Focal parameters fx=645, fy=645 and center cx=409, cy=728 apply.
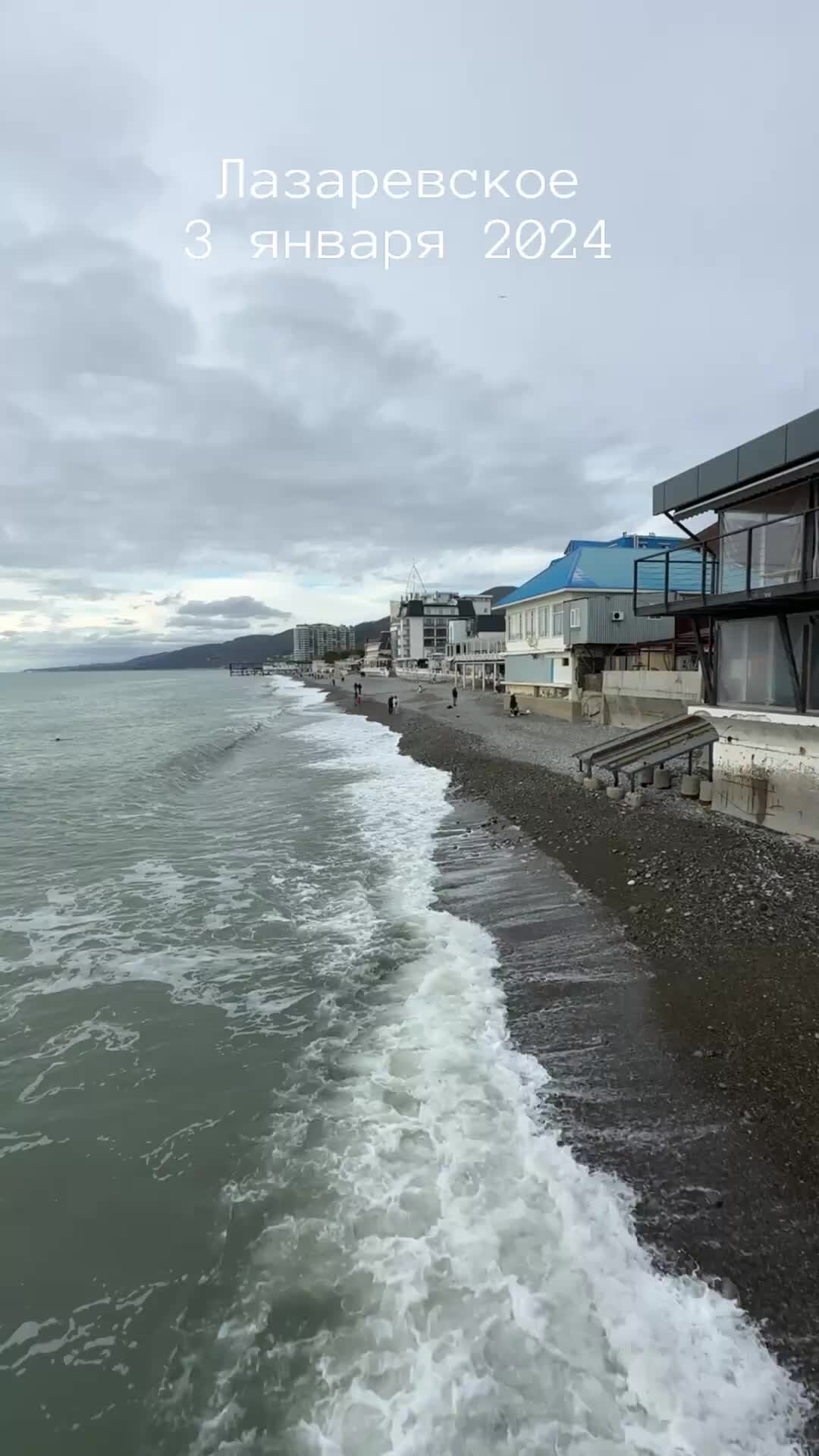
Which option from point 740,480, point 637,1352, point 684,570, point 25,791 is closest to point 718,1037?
point 637,1352

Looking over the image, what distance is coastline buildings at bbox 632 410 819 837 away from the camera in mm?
11500

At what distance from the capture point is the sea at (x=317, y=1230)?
→ 365 cm

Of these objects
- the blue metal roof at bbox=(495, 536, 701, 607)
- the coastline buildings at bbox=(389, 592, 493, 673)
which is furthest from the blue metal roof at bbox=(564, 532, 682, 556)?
the coastline buildings at bbox=(389, 592, 493, 673)

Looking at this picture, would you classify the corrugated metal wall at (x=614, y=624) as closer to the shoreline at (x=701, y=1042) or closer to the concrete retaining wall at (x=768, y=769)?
the concrete retaining wall at (x=768, y=769)

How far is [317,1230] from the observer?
482 cm

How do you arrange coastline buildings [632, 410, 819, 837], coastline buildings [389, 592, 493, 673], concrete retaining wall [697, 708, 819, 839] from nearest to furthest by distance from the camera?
coastline buildings [632, 410, 819, 837]
concrete retaining wall [697, 708, 819, 839]
coastline buildings [389, 592, 493, 673]

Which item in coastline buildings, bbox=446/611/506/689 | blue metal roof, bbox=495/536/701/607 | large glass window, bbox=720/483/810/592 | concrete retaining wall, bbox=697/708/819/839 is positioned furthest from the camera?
coastline buildings, bbox=446/611/506/689

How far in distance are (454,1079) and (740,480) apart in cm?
1157

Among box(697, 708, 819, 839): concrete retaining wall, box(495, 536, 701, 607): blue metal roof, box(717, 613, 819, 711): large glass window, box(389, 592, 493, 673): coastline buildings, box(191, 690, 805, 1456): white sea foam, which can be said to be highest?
box(389, 592, 493, 673): coastline buildings

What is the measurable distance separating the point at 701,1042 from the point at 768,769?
784 centimetres

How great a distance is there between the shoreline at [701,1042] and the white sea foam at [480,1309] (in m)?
0.26

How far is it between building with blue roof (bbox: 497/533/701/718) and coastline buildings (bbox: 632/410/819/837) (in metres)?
15.4

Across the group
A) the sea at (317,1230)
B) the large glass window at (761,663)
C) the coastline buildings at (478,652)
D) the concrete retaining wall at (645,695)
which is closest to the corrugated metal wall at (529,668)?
the concrete retaining wall at (645,695)

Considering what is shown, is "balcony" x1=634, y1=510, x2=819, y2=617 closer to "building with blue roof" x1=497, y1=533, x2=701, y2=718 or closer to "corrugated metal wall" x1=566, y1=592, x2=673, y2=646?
"building with blue roof" x1=497, y1=533, x2=701, y2=718
